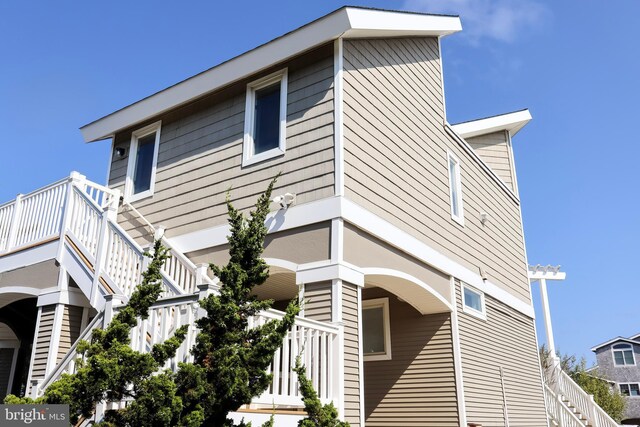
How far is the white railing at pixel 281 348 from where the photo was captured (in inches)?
205

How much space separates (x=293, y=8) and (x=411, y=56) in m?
2.43

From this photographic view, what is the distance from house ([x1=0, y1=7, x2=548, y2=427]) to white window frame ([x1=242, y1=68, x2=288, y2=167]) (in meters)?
0.02

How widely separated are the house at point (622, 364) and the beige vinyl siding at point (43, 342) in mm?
36910

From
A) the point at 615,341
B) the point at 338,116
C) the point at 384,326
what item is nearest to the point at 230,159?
the point at 338,116

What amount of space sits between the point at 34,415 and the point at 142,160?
7238 millimetres

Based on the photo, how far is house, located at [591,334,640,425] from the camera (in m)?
→ 36.2

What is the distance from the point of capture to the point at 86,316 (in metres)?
8.26

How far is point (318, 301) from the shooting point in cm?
680

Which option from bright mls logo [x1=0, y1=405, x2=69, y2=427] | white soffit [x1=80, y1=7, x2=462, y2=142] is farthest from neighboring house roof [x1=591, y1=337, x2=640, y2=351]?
bright mls logo [x1=0, y1=405, x2=69, y2=427]

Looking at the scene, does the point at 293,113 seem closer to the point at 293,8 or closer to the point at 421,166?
the point at 421,166

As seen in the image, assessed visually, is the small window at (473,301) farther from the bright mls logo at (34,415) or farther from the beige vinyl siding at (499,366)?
the bright mls logo at (34,415)

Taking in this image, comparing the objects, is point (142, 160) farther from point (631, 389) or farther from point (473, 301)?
point (631, 389)

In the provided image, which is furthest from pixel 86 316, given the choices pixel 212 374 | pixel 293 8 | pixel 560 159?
pixel 560 159

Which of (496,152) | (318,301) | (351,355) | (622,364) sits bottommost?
(351,355)
